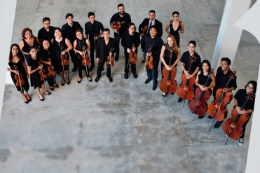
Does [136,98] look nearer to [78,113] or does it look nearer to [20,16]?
[78,113]

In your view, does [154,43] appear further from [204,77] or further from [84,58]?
[84,58]

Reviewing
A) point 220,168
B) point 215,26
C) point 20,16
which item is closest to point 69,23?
point 20,16

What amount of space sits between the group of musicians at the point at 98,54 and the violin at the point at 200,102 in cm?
8

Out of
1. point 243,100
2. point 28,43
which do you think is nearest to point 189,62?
point 243,100

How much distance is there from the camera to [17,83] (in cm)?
443

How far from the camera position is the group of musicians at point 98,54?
4172 millimetres

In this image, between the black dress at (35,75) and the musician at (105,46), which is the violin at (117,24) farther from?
the black dress at (35,75)

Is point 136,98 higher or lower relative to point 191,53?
lower

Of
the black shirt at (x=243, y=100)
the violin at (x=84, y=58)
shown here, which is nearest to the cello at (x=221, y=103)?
the black shirt at (x=243, y=100)

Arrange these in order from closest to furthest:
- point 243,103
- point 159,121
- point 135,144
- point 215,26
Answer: point 243,103 → point 135,144 → point 159,121 → point 215,26

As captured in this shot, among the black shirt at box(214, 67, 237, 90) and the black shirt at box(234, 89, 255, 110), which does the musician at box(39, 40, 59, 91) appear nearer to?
the black shirt at box(214, 67, 237, 90)

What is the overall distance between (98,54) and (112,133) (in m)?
1.56

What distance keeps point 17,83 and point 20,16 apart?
12.0 feet

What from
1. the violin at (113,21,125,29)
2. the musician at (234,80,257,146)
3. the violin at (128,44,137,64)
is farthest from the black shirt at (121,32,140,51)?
the musician at (234,80,257,146)
